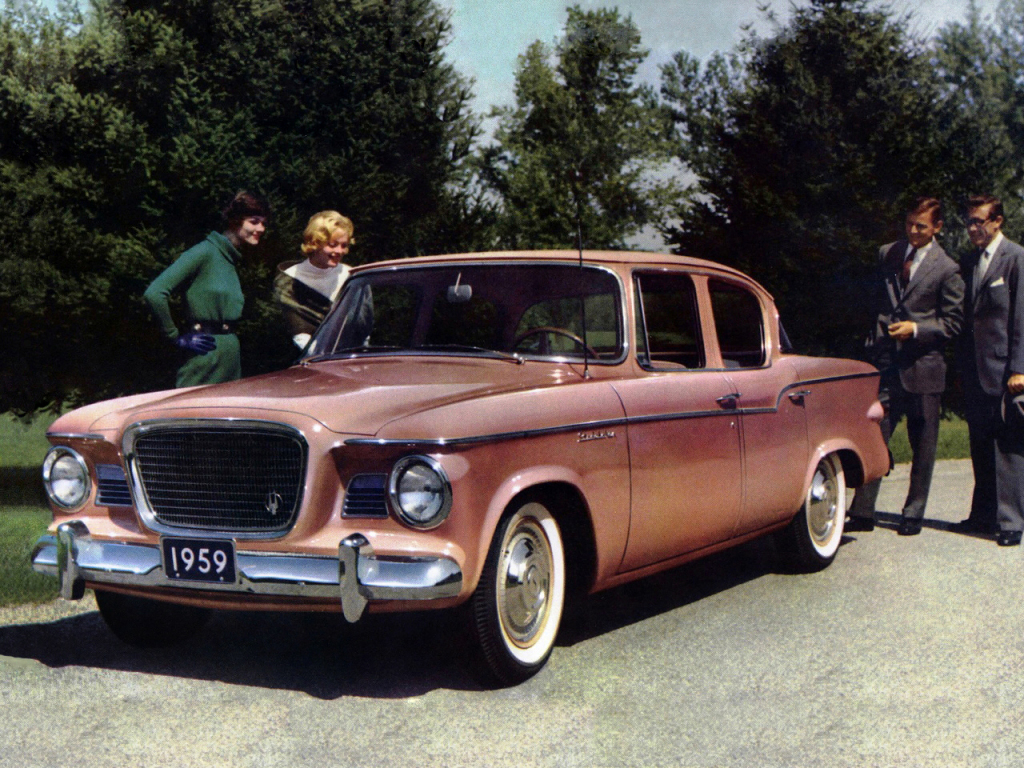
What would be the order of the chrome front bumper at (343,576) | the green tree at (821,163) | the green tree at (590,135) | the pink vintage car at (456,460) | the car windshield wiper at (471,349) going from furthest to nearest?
1. the green tree at (590,135)
2. the green tree at (821,163)
3. the car windshield wiper at (471,349)
4. the pink vintage car at (456,460)
5. the chrome front bumper at (343,576)

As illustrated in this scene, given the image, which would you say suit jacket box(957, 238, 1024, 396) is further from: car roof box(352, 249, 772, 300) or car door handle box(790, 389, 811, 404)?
car roof box(352, 249, 772, 300)

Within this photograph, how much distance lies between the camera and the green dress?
7352mm

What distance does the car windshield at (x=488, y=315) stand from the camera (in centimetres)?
608

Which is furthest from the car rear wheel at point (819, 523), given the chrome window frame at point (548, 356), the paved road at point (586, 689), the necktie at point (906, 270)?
the chrome window frame at point (548, 356)

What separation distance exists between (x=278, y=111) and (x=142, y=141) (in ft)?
5.33

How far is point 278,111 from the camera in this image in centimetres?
1459

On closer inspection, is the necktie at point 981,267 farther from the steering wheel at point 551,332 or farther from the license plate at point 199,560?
the license plate at point 199,560

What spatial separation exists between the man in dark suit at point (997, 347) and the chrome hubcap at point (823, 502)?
4.72 ft

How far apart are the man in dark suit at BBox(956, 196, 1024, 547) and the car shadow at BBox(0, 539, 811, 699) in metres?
2.80

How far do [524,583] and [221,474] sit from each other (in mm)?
1246

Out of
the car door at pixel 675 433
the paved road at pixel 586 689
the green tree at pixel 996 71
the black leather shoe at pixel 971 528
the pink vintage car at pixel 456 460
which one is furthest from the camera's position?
the green tree at pixel 996 71

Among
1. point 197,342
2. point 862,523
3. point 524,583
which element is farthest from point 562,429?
point 862,523

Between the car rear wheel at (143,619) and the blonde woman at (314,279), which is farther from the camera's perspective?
the blonde woman at (314,279)

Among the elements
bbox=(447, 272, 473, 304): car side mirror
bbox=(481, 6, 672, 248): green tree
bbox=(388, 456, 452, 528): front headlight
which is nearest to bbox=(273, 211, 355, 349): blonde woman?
bbox=(447, 272, 473, 304): car side mirror
